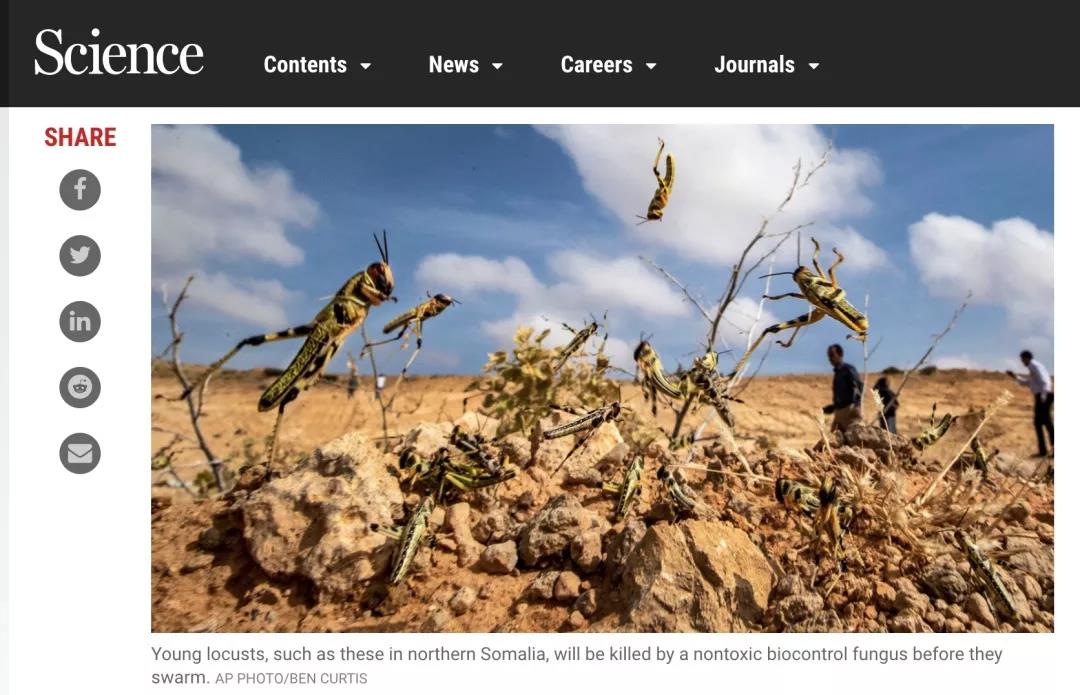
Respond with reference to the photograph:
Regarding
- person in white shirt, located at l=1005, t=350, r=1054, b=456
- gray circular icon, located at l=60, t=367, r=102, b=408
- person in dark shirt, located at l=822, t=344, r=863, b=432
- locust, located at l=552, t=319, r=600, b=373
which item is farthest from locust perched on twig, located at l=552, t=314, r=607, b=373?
person in white shirt, located at l=1005, t=350, r=1054, b=456

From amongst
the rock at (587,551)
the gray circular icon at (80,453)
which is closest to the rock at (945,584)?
the rock at (587,551)

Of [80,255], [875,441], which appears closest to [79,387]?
[80,255]

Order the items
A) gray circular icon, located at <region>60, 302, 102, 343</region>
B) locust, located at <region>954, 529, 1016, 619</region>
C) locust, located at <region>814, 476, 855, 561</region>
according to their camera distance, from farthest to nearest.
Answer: gray circular icon, located at <region>60, 302, 102, 343</region> < locust, located at <region>814, 476, 855, 561</region> < locust, located at <region>954, 529, 1016, 619</region>

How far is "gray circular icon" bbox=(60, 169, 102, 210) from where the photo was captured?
241cm

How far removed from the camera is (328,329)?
164 centimetres

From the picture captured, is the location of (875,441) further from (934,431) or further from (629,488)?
(629,488)

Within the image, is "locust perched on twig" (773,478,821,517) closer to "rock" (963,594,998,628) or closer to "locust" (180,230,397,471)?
"rock" (963,594,998,628)

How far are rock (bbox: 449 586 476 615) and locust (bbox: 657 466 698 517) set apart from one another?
917 mm

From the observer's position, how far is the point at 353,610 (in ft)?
8.14

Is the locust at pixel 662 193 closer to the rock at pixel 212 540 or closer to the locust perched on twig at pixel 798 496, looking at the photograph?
the locust perched on twig at pixel 798 496

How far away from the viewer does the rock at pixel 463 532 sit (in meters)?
2.66
